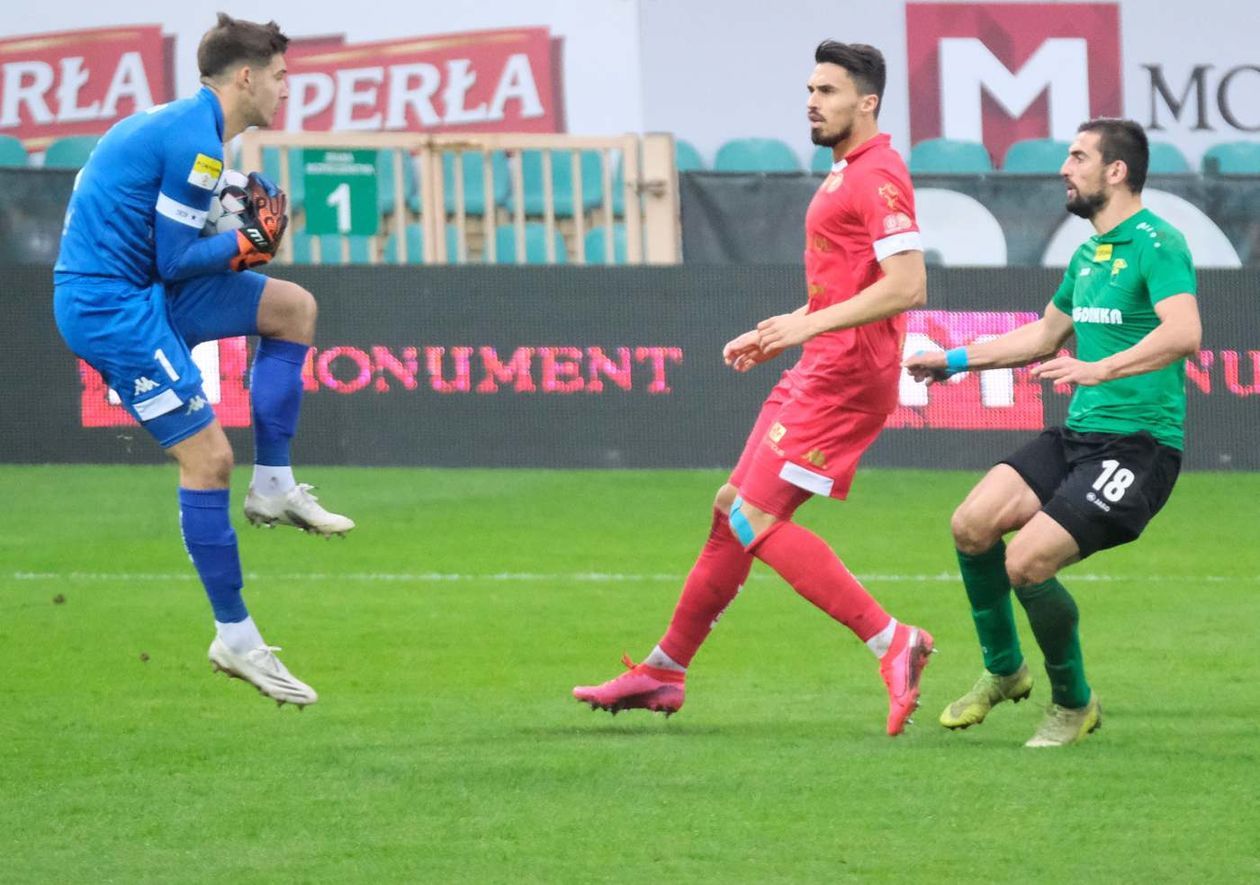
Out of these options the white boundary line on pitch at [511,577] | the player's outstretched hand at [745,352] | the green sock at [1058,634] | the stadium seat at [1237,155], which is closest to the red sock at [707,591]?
the player's outstretched hand at [745,352]

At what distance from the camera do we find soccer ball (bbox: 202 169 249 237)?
633cm

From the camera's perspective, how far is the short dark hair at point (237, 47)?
6.18 m

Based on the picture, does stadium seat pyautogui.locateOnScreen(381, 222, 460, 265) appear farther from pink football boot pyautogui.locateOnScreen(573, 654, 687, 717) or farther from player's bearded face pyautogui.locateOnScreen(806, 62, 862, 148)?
player's bearded face pyautogui.locateOnScreen(806, 62, 862, 148)

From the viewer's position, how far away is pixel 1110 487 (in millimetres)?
6074

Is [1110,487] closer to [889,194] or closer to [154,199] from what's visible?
[889,194]

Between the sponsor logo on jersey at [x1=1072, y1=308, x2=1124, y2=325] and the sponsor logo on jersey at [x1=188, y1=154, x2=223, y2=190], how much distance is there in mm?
2560

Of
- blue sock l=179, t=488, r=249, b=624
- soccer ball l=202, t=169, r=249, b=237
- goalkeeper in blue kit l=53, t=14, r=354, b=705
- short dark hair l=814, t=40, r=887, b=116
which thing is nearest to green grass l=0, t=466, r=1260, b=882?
blue sock l=179, t=488, r=249, b=624

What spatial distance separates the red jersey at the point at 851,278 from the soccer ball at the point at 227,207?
170 cm

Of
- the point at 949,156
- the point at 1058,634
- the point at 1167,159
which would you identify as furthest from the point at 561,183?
the point at 1058,634

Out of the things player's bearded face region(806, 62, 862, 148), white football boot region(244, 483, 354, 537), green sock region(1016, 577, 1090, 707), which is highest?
player's bearded face region(806, 62, 862, 148)

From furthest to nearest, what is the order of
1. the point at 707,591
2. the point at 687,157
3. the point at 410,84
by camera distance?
the point at 410,84 → the point at 687,157 → the point at 707,591

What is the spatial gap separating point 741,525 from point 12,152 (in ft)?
45.5

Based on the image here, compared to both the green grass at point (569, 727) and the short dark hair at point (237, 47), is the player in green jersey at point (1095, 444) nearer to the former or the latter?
the green grass at point (569, 727)

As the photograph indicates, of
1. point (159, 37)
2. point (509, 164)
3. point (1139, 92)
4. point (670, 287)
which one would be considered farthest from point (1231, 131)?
point (159, 37)
